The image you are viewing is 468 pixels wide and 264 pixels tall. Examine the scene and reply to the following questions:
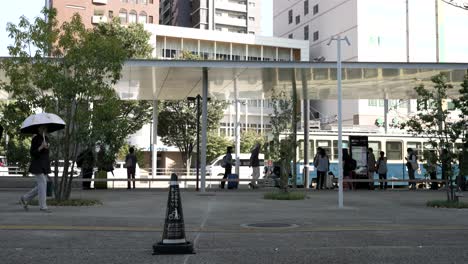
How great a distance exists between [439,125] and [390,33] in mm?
63899

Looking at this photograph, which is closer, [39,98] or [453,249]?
[453,249]

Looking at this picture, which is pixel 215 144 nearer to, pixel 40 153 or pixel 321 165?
pixel 321 165

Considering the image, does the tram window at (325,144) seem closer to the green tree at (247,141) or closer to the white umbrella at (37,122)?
the white umbrella at (37,122)

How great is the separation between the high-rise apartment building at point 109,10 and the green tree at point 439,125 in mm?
64070

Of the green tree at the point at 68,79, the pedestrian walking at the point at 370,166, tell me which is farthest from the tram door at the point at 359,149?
the green tree at the point at 68,79

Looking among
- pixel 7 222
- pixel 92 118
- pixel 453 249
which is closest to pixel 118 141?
pixel 92 118

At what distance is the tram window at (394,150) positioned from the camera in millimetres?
29312

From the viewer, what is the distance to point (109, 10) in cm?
7888

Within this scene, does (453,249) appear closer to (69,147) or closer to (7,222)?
(7,222)

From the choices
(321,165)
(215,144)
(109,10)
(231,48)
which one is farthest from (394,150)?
(109,10)

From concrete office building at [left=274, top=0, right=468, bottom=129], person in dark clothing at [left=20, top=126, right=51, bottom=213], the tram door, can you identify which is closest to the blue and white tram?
the tram door

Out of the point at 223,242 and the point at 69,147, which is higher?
the point at 69,147

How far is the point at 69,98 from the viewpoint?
1396 centimetres

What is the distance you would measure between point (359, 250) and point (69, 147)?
9.14 m
